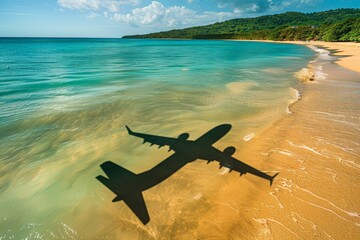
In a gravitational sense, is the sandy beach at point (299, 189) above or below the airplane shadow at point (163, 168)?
above

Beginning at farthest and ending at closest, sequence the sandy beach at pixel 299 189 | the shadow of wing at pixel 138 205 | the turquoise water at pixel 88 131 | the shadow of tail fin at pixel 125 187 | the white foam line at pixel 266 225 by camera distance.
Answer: the turquoise water at pixel 88 131 < the shadow of tail fin at pixel 125 187 < the shadow of wing at pixel 138 205 < the sandy beach at pixel 299 189 < the white foam line at pixel 266 225

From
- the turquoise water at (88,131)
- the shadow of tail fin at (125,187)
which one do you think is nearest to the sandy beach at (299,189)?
the turquoise water at (88,131)

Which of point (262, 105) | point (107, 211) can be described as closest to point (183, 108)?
point (262, 105)

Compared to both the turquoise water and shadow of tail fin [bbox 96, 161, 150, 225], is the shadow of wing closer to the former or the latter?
shadow of tail fin [bbox 96, 161, 150, 225]

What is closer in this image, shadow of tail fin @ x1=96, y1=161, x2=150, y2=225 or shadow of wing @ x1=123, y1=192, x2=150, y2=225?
shadow of wing @ x1=123, y1=192, x2=150, y2=225

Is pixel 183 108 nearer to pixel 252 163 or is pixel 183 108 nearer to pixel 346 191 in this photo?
pixel 252 163

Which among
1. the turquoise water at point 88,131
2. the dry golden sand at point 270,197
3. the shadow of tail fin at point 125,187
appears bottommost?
the turquoise water at point 88,131

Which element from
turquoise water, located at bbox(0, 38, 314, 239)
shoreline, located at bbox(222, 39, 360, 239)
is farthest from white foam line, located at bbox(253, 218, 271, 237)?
turquoise water, located at bbox(0, 38, 314, 239)

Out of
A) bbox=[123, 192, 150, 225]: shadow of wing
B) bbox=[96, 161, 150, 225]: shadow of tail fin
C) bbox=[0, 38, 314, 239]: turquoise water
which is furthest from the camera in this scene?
bbox=[0, 38, 314, 239]: turquoise water

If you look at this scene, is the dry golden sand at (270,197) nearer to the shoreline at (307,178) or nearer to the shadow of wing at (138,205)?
the shoreline at (307,178)
